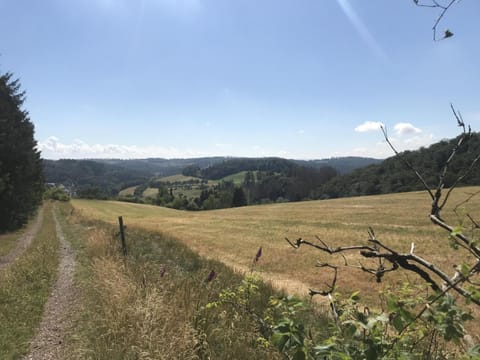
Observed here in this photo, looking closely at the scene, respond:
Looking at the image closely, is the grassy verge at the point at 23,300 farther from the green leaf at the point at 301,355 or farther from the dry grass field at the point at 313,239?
the green leaf at the point at 301,355

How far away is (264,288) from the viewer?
8.10 meters

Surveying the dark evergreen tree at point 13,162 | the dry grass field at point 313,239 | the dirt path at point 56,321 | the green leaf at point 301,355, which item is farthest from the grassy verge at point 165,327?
the dark evergreen tree at point 13,162

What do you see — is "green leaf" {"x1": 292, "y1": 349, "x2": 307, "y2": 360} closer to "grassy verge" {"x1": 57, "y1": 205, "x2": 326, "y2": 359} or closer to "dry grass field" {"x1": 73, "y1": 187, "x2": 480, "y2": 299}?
"grassy verge" {"x1": 57, "y1": 205, "x2": 326, "y2": 359}

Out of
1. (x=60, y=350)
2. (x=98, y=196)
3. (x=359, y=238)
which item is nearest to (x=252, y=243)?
(x=359, y=238)

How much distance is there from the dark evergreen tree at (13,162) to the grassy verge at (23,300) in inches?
561

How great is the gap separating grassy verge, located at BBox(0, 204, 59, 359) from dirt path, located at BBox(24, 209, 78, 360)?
0.15 m

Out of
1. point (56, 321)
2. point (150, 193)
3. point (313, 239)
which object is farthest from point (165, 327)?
point (150, 193)

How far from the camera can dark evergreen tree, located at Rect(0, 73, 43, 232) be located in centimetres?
2320

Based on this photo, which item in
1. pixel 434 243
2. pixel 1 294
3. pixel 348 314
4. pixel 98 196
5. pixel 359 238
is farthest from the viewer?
pixel 98 196

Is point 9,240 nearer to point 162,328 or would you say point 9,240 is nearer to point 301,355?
point 162,328

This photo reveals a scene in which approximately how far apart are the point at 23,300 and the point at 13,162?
854 inches

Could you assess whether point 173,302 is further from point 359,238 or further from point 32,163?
point 32,163

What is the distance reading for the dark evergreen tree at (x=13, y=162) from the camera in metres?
23.2

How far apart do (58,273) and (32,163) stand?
822 inches
